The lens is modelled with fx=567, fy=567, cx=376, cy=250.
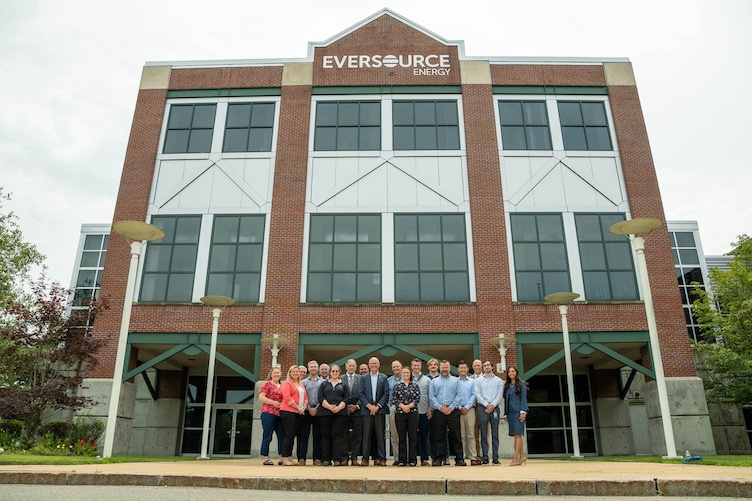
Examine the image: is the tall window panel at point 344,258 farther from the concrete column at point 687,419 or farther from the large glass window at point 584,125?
the concrete column at point 687,419

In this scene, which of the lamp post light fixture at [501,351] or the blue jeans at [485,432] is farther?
the lamp post light fixture at [501,351]

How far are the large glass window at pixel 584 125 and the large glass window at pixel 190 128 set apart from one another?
13.1 meters

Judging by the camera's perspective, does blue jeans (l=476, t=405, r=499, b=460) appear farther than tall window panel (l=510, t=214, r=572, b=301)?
No

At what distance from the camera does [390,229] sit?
63.4 ft

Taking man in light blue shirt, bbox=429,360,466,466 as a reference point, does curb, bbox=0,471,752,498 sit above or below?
below

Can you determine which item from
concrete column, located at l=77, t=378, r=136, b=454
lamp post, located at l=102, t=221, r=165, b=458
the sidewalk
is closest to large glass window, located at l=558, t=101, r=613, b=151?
lamp post, located at l=102, t=221, r=165, b=458

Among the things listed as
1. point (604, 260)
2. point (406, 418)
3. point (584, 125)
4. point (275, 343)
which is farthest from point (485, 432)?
point (584, 125)

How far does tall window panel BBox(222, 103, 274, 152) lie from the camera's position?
20734 mm

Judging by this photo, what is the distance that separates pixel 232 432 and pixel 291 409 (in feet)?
42.6

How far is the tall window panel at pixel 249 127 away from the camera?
20.7m

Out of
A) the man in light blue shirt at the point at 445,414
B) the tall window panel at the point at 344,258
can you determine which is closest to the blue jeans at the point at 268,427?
the man in light blue shirt at the point at 445,414

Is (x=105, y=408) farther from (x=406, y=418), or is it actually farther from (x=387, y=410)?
(x=406, y=418)

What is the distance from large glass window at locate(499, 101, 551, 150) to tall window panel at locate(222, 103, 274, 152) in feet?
28.4

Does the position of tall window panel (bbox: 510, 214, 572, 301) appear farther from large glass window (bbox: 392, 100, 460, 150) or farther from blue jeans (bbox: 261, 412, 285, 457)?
blue jeans (bbox: 261, 412, 285, 457)
